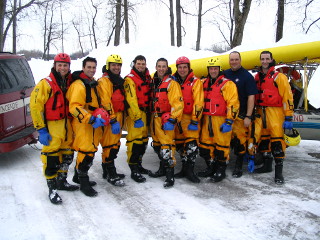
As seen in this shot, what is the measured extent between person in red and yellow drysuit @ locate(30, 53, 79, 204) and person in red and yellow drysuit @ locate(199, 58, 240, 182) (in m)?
2.19

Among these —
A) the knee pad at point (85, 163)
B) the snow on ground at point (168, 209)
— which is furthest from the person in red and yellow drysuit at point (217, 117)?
the knee pad at point (85, 163)

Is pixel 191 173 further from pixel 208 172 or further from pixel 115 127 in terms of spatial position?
pixel 115 127

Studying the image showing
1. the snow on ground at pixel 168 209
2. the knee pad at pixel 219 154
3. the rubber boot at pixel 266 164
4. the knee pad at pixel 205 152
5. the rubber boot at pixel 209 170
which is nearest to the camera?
the snow on ground at pixel 168 209

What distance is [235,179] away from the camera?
516cm

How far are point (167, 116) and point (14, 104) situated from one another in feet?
10.8

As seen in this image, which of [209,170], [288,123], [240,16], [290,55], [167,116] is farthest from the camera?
[240,16]

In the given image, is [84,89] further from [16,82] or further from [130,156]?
[16,82]

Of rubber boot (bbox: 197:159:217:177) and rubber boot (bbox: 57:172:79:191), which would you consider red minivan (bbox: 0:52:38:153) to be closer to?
rubber boot (bbox: 57:172:79:191)

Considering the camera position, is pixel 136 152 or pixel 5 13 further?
pixel 5 13

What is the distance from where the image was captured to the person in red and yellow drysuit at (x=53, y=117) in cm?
407

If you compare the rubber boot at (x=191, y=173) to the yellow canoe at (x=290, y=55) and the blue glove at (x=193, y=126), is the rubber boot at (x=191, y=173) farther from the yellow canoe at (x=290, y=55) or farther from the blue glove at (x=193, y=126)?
the yellow canoe at (x=290, y=55)

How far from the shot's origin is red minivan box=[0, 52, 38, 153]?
5625 mm

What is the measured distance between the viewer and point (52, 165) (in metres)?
4.27

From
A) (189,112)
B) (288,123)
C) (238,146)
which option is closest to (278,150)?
(288,123)
